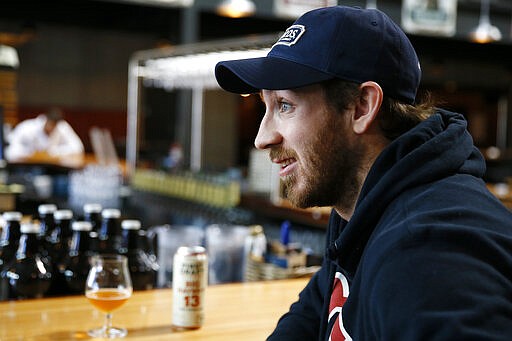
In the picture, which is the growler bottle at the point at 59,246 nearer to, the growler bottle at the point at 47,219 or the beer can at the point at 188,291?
the growler bottle at the point at 47,219

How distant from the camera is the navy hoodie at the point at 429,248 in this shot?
1.00 meters

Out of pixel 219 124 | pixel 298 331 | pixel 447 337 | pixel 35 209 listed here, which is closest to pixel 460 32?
pixel 219 124

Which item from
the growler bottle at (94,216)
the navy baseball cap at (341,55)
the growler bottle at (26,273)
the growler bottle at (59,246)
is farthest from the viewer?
the growler bottle at (94,216)

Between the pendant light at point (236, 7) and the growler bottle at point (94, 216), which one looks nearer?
the growler bottle at point (94, 216)

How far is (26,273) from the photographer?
7.42 feet

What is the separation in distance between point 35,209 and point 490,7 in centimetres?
903

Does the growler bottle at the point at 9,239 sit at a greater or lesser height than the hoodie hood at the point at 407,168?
lesser

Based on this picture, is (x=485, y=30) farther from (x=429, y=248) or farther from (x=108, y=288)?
(x=429, y=248)

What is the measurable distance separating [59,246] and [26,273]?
8.5 inches

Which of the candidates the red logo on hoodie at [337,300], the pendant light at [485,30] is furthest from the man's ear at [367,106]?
the pendant light at [485,30]

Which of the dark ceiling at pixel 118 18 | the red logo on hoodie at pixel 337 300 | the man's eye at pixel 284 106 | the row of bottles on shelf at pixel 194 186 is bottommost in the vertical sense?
the row of bottles on shelf at pixel 194 186

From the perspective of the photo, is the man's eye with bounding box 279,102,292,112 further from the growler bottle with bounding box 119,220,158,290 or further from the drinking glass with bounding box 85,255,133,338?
the growler bottle with bounding box 119,220,158,290

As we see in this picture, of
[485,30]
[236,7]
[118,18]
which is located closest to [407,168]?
[236,7]

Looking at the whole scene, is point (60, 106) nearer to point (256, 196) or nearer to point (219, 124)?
point (219, 124)
